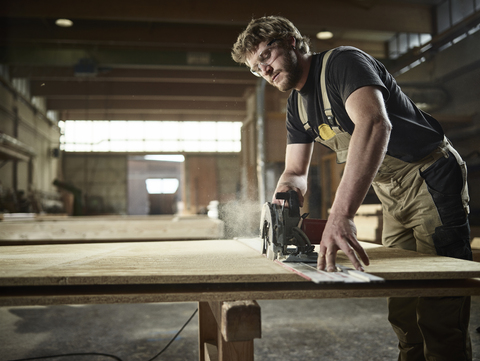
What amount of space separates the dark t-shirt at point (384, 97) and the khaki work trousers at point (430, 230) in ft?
0.22

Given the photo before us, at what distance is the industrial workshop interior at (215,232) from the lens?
0.84 m

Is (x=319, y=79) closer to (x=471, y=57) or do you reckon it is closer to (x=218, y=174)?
(x=471, y=57)

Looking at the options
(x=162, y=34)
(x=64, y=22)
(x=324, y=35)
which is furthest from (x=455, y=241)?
(x=64, y=22)

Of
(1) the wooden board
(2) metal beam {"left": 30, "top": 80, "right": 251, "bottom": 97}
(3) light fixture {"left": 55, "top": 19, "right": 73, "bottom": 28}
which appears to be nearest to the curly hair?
(1) the wooden board

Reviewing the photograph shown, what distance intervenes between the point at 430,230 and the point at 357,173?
56 cm

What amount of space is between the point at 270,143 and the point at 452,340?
324cm

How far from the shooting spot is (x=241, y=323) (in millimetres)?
770

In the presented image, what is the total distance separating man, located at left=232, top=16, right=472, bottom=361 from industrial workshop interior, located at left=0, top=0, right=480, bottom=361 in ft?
0.60

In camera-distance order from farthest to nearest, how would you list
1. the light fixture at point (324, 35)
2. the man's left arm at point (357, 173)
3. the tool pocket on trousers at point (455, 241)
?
the light fixture at point (324, 35), the tool pocket on trousers at point (455, 241), the man's left arm at point (357, 173)

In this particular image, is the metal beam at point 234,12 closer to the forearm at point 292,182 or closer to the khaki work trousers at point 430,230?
the forearm at point 292,182

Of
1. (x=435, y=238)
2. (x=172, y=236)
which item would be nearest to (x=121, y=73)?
(x=172, y=236)

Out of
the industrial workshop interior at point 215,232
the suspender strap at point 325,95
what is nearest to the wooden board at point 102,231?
the industrial workshop interior at point 215,232

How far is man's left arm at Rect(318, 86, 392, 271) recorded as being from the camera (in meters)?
0.92

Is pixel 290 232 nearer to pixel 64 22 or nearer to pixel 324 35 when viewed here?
pixel 324 35
